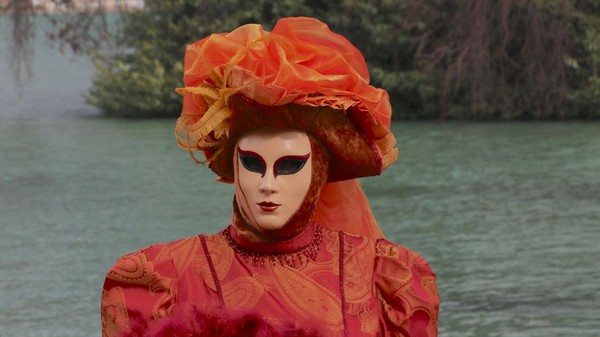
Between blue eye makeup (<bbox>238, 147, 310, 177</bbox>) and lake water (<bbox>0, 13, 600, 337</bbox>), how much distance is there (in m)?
2.78

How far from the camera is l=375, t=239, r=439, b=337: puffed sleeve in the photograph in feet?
11.4

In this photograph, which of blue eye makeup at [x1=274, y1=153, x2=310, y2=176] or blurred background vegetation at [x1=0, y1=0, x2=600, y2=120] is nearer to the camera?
blue eye makeup at [x1=274, y1=153, x2=310, y2=176]

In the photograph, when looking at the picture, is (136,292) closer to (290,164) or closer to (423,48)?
(290,164)

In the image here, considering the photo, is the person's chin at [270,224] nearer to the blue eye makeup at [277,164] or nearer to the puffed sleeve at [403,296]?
the blue eye makeup at [277,164]

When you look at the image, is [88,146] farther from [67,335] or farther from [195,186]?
[67,335]

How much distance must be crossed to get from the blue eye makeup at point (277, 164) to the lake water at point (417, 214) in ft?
9.14

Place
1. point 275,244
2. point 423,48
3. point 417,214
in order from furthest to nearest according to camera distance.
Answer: point 423,48, point 417,214, point 275,244

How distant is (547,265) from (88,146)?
670cm

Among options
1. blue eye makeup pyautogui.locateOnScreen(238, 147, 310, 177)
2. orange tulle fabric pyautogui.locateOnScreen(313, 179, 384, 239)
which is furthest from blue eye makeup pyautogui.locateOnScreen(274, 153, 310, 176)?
orange tulle fabric pyautogui.locateOnScreen(313, 179, 384, 239)

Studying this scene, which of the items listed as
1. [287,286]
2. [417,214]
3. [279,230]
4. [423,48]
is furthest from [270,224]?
[423,48]

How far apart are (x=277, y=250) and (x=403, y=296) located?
320 mm

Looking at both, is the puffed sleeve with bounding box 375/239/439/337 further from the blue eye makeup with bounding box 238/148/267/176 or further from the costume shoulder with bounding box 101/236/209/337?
the costume shoulder with bounding box 101/236/209/337

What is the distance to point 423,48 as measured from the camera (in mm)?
15031

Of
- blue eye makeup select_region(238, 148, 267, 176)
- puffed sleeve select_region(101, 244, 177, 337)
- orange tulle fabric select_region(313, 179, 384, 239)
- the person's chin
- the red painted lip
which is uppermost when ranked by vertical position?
blue eye makeup select_region(238, 148, 267, 176)
